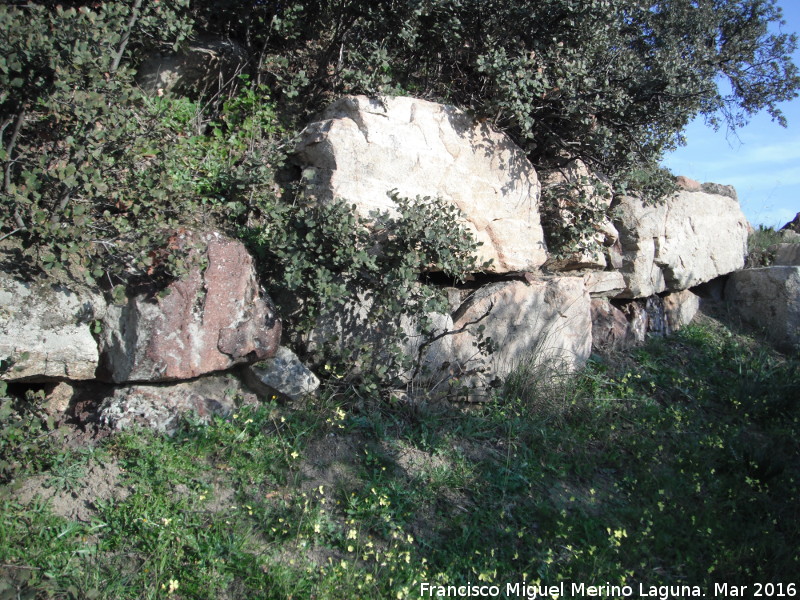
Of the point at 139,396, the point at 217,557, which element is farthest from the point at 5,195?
the point at 217,557

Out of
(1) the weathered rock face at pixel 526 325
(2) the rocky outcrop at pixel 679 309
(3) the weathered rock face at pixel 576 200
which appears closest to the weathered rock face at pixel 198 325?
(1) the weathered rock face at pixel 526 325

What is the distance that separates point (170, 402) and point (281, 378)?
729mm

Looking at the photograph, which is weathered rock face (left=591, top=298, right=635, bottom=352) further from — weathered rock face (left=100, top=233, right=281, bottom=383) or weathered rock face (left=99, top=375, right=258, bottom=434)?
weathered rock face (left=99, top=375, right=258, bottom=434)

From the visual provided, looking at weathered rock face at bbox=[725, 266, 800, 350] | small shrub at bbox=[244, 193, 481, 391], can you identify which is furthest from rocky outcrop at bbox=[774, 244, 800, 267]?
small shrub at bbox=[244, 193, 481, 391]

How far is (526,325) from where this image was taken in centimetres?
527

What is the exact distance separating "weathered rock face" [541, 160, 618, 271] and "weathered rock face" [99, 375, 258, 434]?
3180 mm

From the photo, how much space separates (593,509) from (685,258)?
13.4 feet

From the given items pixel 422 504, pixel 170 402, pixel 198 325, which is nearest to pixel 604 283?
pixel 422 504

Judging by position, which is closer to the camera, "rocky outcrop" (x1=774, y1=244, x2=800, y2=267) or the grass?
the grass

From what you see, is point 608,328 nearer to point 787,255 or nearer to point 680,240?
point 680,240

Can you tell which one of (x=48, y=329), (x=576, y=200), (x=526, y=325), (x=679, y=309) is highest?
(x=576, y=200)

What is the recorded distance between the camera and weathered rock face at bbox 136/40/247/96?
17.3 feet

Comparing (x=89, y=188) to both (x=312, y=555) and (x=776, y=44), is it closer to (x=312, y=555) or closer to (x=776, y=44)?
(x=312, y=555)

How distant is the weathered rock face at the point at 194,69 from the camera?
207 inches
